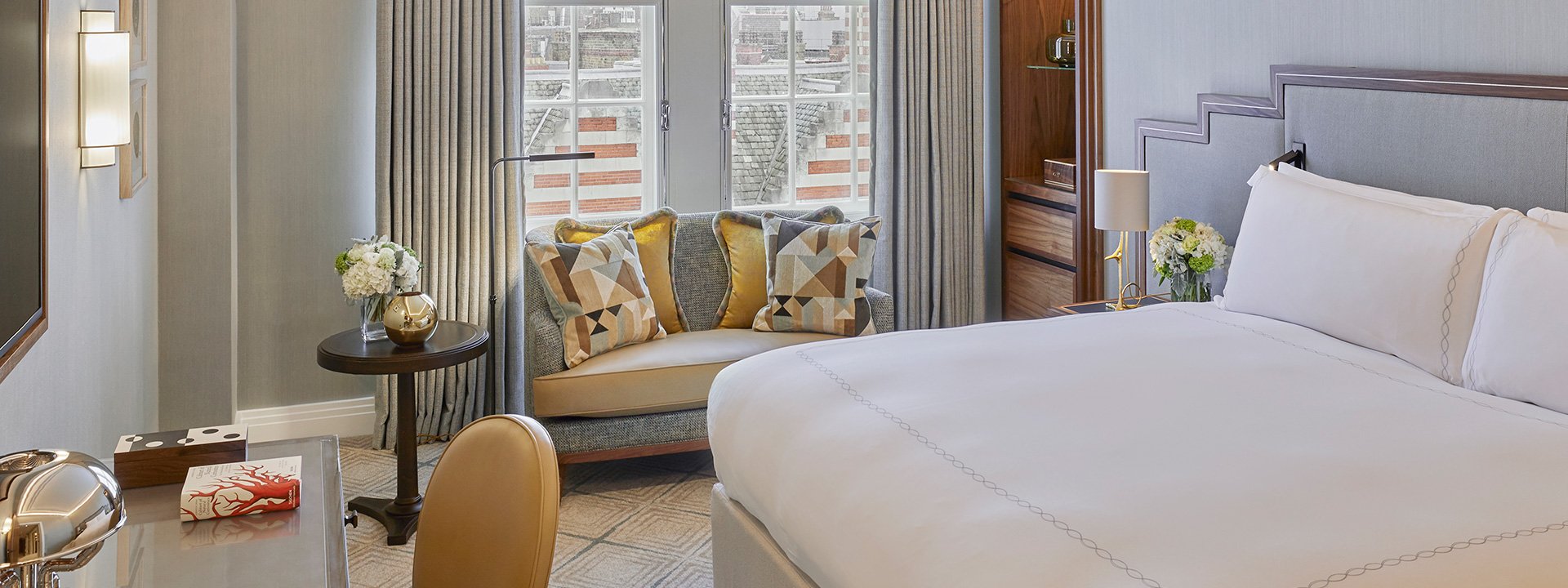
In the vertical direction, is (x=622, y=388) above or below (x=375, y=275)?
below

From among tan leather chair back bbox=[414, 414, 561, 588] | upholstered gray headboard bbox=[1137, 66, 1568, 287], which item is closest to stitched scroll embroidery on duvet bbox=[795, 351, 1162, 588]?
tan leather chair back bbox=[414, 414, 561, 588]

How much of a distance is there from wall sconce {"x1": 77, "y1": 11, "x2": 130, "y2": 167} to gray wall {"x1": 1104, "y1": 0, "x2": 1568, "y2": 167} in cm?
308

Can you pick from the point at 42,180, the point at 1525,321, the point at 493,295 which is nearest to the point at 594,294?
the point at 493,295

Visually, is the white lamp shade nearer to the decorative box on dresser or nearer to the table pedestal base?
the decorative box on dresser

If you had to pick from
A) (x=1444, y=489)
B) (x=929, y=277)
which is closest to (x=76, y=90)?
(x=1444, y=489)

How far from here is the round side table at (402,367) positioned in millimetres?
3299

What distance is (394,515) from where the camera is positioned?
11.3ft

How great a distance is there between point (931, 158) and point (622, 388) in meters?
1.91

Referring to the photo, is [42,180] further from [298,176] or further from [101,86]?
[298,176]

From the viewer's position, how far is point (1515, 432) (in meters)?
1.98

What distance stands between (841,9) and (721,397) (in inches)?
110

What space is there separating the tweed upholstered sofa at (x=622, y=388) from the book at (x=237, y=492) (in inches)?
78.7

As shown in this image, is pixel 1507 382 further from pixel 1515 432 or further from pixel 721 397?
pixel 721 397

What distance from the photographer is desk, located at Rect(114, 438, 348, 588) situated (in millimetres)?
1383
